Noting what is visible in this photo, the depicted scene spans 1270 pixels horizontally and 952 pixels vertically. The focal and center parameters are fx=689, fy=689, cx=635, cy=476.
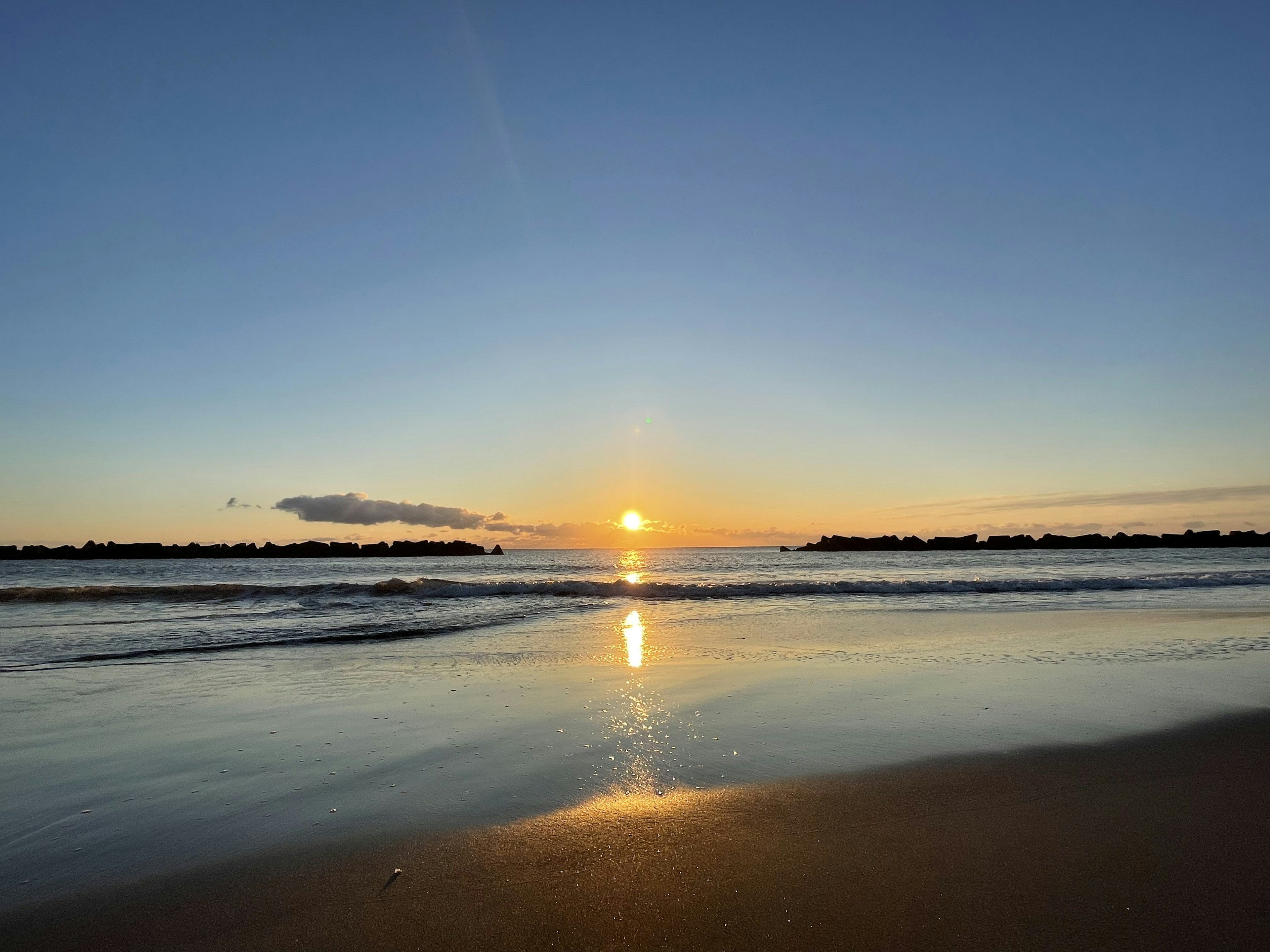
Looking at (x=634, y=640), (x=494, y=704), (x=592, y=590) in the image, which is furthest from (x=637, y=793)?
(x=592, y=590)

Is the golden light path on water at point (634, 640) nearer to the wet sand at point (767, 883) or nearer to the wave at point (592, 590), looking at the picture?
the wet sand at point (767, 883)

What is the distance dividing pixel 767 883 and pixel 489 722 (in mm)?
3651

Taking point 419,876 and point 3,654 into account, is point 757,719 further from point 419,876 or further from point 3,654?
point 3,654

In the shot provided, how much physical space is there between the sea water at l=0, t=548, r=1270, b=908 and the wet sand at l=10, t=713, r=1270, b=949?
394 mm

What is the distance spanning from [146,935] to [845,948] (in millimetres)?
2827

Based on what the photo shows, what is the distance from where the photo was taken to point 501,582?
26.2m

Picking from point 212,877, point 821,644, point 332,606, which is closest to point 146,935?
point 212,877

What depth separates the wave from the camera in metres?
22.4

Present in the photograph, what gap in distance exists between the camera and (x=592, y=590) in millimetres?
24266

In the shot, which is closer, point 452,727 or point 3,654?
point 452,727

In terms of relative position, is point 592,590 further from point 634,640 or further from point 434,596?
point 634,640

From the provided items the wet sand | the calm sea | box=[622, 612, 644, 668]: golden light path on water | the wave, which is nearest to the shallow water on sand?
box=[622, 612, 644, 668]: golden light path on water

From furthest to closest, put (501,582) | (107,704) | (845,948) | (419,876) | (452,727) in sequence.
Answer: (501,582), (107,704), (452,727), (419,876), (845,948)

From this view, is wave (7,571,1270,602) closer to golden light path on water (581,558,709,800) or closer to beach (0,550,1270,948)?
beach (0,550,1270,948)
